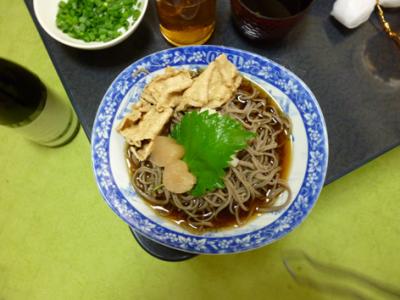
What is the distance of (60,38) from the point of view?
1253mm

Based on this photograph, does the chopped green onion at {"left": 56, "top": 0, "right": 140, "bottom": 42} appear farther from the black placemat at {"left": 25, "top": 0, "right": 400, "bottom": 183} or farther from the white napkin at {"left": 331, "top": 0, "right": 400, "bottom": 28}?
the white napkin at {"left": 331, "top": 0, "right": 400, "bottom": 28}

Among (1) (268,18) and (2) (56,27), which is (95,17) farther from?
(1) (268,18)

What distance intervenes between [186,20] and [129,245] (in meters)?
0.87

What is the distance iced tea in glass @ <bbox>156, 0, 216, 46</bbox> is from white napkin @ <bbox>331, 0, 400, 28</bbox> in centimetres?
48

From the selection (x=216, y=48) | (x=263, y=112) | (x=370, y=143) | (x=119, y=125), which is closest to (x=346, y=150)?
(x=370, y=143)

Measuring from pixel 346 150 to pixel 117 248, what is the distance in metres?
0.94

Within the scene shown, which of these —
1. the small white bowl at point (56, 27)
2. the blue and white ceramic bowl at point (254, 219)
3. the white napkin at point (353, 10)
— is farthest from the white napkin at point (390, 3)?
the small white bowl at point (56, 27)

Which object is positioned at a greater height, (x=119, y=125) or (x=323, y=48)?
(x=323, y=48)

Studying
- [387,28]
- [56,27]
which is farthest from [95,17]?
[387,28]

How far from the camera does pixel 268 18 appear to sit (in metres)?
1.15

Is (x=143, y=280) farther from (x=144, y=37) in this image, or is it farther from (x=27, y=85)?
(x=144, y=37)

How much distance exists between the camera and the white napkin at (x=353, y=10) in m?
1.32

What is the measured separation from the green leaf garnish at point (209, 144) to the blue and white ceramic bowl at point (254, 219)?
0.17 m

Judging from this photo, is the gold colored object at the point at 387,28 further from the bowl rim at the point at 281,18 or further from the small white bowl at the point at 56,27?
the small white bowl at the point at 56,27
